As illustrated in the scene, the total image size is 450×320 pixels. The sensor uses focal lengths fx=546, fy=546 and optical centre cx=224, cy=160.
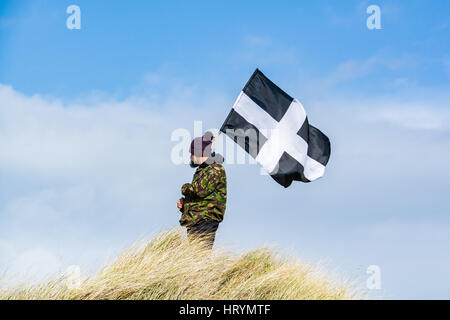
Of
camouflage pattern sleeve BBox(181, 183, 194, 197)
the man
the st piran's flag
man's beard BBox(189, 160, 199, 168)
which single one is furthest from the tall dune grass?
the st piran's flag

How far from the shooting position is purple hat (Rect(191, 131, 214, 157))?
8.06 metres

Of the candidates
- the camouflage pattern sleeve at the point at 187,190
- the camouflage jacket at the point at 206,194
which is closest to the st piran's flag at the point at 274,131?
the camouflage jacket at the point at 206,194

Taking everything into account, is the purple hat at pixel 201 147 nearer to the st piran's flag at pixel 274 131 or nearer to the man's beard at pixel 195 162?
the man's beard at pixel 195 162

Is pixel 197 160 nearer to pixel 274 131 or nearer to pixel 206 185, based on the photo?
pixel 206 185

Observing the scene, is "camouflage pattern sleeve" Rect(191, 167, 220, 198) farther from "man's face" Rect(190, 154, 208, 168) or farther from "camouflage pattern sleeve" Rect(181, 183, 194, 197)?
"man's face" Rect(190, 154, 208, 168)

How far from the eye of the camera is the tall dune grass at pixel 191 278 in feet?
22.8

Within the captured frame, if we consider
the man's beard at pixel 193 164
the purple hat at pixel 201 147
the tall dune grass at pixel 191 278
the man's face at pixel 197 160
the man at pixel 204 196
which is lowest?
the tall dune grass at pixel 191 278
